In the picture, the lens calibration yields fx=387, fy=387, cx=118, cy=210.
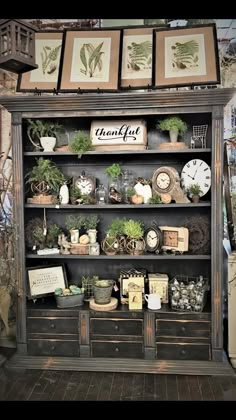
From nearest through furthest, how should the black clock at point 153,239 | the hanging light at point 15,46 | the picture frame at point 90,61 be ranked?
the hanging light at point 15,46, the black clock at point 153,239, the picture frame at point 90,61

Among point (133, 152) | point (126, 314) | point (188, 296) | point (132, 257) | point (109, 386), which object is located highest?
point (133, 152)

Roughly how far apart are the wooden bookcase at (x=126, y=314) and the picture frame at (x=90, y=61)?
30cm

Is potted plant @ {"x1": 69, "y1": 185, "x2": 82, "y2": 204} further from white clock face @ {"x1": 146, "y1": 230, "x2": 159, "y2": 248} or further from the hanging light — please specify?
the hanging light

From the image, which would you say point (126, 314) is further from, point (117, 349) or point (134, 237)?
point (134, 237)

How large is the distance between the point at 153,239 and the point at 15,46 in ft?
6.03

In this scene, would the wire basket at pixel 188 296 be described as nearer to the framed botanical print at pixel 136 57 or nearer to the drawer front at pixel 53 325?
the drawer front at pixel 53 325

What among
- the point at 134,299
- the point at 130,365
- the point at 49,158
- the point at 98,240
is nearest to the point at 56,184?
the point at 49,158

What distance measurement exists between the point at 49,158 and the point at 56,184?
0.30m

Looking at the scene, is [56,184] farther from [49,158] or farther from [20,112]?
[20,112]

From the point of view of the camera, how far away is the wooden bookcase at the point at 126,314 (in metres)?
2.88

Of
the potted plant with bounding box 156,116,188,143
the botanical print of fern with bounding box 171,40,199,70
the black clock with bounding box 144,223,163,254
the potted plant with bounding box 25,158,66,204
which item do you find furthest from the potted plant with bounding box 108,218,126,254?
the botanical print of fern with bounding box 171,40,199,70

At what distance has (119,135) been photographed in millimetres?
3066

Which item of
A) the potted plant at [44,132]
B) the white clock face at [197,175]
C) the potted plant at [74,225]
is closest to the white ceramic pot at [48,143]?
the potted plant at [44,132]

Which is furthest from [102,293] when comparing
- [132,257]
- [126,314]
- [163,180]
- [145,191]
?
[163,180]
